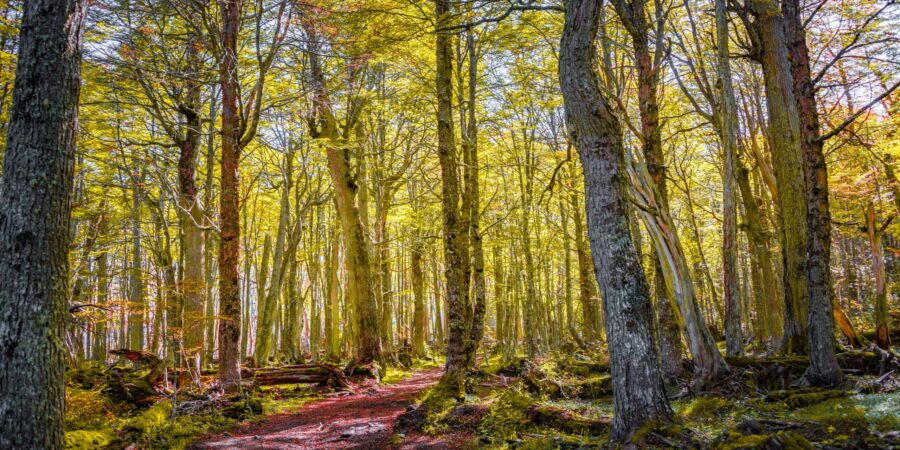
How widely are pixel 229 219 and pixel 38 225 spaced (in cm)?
489

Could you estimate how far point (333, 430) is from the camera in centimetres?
726

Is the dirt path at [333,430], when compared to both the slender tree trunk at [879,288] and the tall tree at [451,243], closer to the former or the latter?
the tall tree at [451,243]

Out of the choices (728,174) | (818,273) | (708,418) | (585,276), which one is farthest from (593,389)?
Answer: (585,276)

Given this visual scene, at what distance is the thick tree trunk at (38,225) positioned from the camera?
159 inches

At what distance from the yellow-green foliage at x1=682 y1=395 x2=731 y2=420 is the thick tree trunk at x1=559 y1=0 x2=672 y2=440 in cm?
123

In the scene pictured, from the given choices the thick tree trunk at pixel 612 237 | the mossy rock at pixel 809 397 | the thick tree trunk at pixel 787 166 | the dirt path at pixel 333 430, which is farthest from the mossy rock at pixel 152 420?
the thick tree trunk at pixel 787 166

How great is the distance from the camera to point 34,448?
400cm

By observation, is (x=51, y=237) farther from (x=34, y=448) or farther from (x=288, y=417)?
(x=288, y=417)

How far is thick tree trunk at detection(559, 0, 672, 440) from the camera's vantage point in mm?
4312

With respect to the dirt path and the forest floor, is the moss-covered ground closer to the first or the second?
the forest floor

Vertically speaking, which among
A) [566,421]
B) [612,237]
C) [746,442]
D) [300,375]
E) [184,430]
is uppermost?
[612,237]

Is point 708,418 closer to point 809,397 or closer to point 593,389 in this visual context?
point 809,397

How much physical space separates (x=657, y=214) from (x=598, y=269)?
72.6 inches

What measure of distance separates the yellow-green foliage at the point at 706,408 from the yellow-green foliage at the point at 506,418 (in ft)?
6.24
